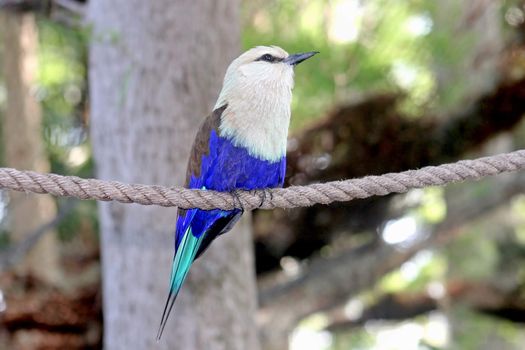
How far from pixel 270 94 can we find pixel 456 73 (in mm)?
2861

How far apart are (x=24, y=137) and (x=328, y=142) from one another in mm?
1763

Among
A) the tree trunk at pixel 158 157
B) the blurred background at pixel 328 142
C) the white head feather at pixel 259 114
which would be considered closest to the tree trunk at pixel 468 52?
the blurred background at pixel 328 142

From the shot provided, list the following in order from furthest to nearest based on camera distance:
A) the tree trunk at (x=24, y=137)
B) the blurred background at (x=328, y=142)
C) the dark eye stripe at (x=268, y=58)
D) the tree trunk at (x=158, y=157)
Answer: the tree trunk at (x=24, y=137), the blurred background at (x=328, y=142), the tree trunk at (x=158, y=157), the dark eye stripe at (x=268, y=58)

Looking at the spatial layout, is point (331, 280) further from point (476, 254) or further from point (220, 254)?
point (476, 254)

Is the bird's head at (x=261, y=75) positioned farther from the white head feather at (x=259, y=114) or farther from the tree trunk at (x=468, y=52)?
the tree trunk at (x=468, y=52)

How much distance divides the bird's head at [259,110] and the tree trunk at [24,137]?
2393 mm

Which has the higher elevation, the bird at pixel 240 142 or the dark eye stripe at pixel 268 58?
the dark eye stripe at pixel 268 58

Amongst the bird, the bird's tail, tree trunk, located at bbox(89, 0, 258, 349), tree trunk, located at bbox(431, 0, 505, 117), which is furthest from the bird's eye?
tree trunk, located at bbox(431, 0, 505, 117)

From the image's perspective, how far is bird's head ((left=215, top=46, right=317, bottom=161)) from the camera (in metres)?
2.65

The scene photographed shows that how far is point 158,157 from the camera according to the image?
395 cm

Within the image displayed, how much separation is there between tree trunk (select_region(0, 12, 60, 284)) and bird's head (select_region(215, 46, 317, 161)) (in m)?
2.39

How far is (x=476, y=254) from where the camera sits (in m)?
7.84

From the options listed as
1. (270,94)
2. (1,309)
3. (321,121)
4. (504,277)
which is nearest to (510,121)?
(321,121)

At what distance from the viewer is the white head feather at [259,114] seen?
8.68 feet
